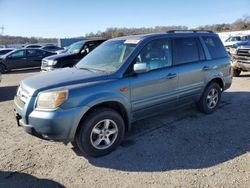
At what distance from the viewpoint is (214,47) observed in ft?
18.6

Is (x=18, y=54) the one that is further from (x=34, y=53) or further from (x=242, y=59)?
(x=242, y=59)

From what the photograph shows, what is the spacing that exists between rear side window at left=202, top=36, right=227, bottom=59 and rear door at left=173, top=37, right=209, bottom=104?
1.08ft

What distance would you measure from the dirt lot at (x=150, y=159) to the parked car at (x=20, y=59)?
12.6m

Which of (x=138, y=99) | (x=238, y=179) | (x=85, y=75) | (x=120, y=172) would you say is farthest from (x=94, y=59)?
(x=238, y=179)

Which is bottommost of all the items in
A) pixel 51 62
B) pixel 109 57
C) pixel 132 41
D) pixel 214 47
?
pixel 51 62

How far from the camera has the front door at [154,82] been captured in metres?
4.16

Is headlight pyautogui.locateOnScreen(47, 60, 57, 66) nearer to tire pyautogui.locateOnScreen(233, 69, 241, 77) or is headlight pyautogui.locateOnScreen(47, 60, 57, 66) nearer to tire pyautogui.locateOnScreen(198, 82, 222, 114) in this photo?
tire pyautogui.locateOnScreen(198, 82, 222, 114)

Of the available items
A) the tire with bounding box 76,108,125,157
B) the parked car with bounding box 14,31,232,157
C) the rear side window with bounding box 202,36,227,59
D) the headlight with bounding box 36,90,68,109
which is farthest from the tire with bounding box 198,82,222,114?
the headlight with bounding box 36,90,68,109

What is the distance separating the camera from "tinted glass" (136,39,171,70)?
14.1ft

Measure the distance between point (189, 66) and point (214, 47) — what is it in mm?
1168

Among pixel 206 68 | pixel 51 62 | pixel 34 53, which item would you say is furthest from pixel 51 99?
pixel 34 53

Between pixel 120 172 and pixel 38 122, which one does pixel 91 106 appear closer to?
pixel 38 122

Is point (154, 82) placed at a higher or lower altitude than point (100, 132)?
higher

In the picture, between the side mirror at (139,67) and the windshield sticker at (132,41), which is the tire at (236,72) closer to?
the windshield sticker at (132,41)
